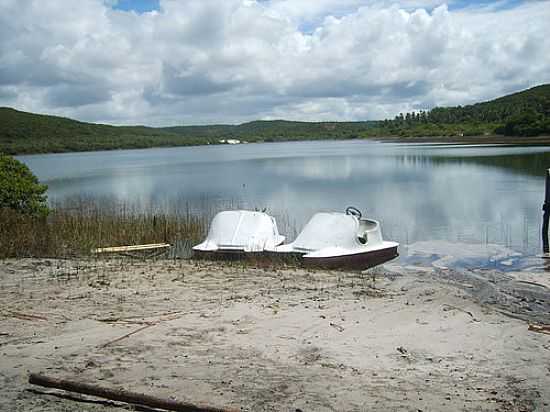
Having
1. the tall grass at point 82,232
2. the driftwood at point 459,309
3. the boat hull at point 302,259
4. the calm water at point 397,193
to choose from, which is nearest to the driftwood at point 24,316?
the tall grass at point 82,232

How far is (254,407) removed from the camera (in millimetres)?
5168

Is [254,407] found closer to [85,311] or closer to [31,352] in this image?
[31,352]

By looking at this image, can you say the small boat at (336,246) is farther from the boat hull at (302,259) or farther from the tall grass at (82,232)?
the tall grass at (82,232)

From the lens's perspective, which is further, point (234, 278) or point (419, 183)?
point (419, 183)

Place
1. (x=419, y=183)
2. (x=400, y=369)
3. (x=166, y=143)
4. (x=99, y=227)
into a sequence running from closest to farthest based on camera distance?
(x=400, y=369) → (x=99, y=227) → (x=419, y=183) → (x=166, y=143)

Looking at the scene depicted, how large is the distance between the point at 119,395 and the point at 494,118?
414ft

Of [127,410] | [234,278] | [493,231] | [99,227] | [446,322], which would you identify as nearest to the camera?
[127,410]

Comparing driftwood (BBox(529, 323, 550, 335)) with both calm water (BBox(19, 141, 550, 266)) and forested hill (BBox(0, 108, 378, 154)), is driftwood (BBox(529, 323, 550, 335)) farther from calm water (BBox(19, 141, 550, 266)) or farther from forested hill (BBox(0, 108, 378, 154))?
forested hill (BBox(0, 108, 378, 154))

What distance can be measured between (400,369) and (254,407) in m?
1.87

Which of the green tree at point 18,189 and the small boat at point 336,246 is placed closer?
the small boat at point 336,246

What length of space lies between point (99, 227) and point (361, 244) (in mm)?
7580

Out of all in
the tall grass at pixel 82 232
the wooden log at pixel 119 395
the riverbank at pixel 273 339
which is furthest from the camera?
the tall grass at pixel 82 232

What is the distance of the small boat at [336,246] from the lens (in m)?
14.0

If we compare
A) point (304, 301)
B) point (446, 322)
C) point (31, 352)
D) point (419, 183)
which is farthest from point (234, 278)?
point (419, 183)
